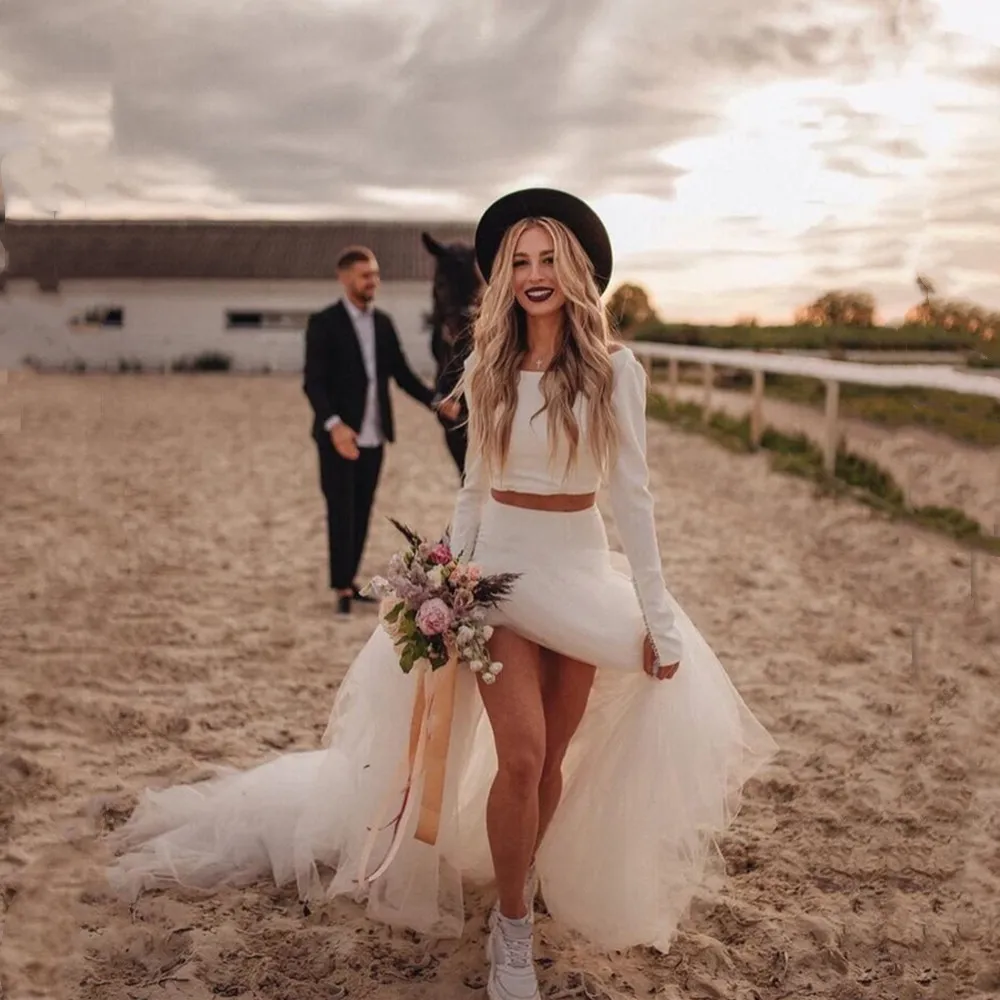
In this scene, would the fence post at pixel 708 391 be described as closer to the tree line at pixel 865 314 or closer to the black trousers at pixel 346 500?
the tree line at pixel 865 314

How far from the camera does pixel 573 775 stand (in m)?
2.67

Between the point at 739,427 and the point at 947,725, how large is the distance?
9.68 metres

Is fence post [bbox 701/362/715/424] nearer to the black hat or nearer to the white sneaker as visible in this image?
the black hat

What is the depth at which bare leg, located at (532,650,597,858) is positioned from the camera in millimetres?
2512

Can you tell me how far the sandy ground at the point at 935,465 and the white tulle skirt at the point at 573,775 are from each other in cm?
555

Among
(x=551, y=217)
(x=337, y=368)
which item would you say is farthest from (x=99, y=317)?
(x=551, y=217)

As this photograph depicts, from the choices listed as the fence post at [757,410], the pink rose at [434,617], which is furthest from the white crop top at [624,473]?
the fence post at [757,410]

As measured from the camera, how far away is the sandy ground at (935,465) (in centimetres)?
793

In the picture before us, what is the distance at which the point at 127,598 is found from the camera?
5.95 m

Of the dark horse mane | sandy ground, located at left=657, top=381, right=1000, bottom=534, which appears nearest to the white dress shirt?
the dark horse mane

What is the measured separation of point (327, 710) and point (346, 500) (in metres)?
1.63

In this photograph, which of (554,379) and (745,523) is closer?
(554,379)

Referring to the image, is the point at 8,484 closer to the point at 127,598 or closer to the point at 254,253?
the point at 127,598


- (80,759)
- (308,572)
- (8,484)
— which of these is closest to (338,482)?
(308,572)
